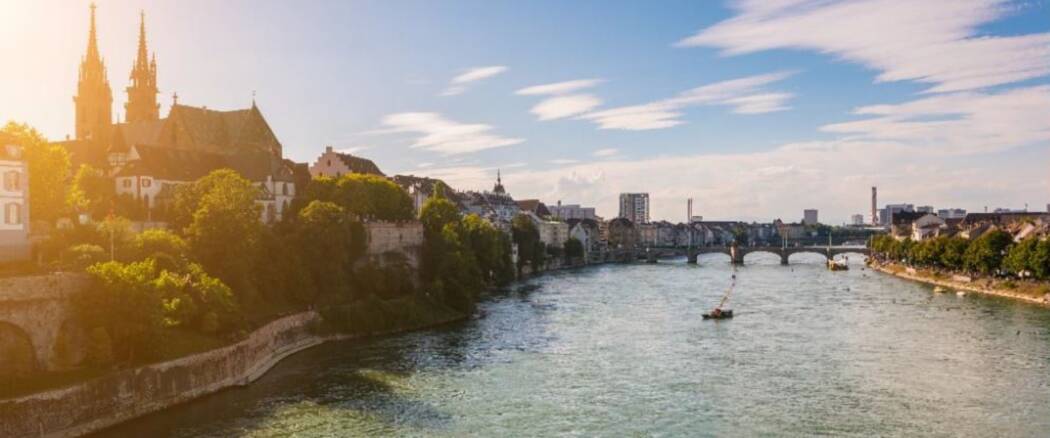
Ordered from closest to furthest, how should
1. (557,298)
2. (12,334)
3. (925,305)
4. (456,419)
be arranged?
(12,334), (456,419), (925,305), (557,298)

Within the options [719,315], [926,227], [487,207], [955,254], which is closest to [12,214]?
[719,315]

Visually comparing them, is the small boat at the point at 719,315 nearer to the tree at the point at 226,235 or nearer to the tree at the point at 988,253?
the tree at the point at 226,235

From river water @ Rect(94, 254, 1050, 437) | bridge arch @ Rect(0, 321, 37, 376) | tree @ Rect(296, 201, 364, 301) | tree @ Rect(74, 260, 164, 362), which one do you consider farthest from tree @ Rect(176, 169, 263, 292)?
bridge arch @ Rect(0, 321, 37, 376)

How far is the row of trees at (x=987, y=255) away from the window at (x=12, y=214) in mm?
87498

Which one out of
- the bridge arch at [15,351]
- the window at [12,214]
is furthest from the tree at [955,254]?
the bridge arch at [15,351]

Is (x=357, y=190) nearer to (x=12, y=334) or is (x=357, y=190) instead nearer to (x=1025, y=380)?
(x=12, y=334)

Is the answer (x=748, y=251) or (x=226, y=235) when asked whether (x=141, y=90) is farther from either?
(x=748, y=251)

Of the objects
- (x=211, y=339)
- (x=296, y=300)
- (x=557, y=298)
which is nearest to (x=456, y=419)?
(x=211, y=339)

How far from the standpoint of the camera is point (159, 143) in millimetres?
81875

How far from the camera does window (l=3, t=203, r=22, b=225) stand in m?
42.2

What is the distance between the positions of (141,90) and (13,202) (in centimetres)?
5711

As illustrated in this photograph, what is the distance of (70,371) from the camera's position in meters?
35.8

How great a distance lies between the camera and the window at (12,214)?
42250 millimetres

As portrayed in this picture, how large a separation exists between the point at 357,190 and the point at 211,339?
3446cm
